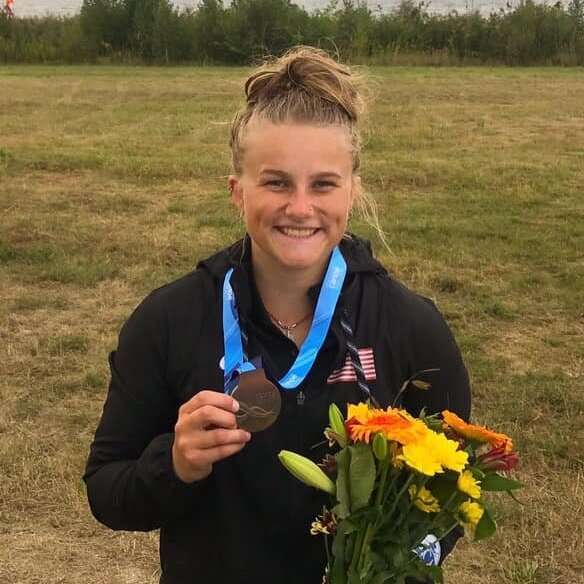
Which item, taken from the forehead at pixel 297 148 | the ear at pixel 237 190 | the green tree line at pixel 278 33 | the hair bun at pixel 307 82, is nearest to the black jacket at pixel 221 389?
the ear at pixel 237 190

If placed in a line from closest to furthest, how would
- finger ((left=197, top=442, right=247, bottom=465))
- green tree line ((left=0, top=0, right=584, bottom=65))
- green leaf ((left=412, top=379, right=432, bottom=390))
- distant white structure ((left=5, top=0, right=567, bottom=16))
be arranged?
finger ((left=197, top=442, right=247, bottom=465)) → green leaf ((left=412, top=379, right=432, bottom=390)) → green tree line ((left=0, top=0, right=584, bottom=65)) → distant white structure ((left=5, top=0, right=567, bottom=16))

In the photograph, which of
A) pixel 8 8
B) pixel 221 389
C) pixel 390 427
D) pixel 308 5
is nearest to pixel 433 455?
pixel 390 427

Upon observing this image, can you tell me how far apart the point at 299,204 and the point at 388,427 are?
22.5 inches

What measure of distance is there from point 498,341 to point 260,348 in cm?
418

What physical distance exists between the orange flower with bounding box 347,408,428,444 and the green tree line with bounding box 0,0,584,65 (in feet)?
97.1

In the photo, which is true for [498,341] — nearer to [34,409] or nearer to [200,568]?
[34,409]

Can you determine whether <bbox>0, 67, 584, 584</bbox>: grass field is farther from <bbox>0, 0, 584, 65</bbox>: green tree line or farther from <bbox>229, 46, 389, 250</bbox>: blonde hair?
<bbox>0, 0, 584, 65</bbox>: green tree line

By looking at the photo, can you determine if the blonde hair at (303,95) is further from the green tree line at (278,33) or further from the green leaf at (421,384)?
the green tree line at (278,33)

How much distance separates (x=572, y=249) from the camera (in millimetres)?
7570

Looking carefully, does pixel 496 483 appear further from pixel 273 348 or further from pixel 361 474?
pixel 273 348

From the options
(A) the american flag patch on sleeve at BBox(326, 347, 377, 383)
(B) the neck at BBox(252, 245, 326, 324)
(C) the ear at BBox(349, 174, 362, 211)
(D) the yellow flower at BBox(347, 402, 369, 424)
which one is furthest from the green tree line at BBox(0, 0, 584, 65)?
(D) the yellow flower at BBox(347, 402, 369, 424)

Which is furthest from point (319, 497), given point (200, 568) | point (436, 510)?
point (436, 510)

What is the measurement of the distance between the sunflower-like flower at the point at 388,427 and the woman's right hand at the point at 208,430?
22cm

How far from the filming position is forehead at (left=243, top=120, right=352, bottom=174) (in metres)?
1.83
